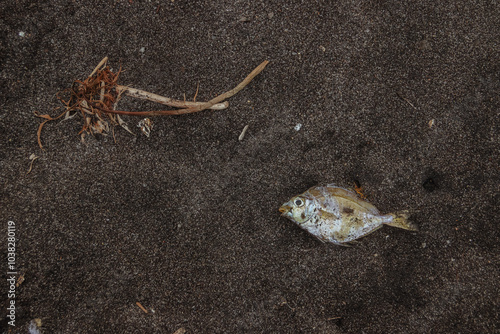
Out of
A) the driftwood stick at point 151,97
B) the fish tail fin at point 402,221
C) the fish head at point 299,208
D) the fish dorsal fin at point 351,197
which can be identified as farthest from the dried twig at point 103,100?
the fish tail fin at point 402,221

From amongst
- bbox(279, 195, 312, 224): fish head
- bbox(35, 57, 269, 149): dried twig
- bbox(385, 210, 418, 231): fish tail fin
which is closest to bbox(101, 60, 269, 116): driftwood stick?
bbox(35, 57, 269, 149): dried twig

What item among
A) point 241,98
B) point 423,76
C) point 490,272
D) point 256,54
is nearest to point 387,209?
point 490,272

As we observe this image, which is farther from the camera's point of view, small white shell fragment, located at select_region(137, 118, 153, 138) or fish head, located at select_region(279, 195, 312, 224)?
small white shell fragment, located at select_region(137, 118, 153, 138)

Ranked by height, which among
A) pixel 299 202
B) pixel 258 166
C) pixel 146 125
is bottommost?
pixel 299 202

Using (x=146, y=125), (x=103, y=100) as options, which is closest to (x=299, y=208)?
(x=146, y=125)

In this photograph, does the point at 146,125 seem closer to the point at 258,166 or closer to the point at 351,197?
the point at 258,166

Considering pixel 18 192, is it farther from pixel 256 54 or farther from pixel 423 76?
pixel 423 76

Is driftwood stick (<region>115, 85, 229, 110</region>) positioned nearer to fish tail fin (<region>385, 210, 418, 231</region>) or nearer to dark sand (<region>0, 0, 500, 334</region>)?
dark sand (<region>0, 0, 500, 334</region>)

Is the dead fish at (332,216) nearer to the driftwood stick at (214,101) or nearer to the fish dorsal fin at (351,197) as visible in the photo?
the fish dorsal fin at (351,197)
